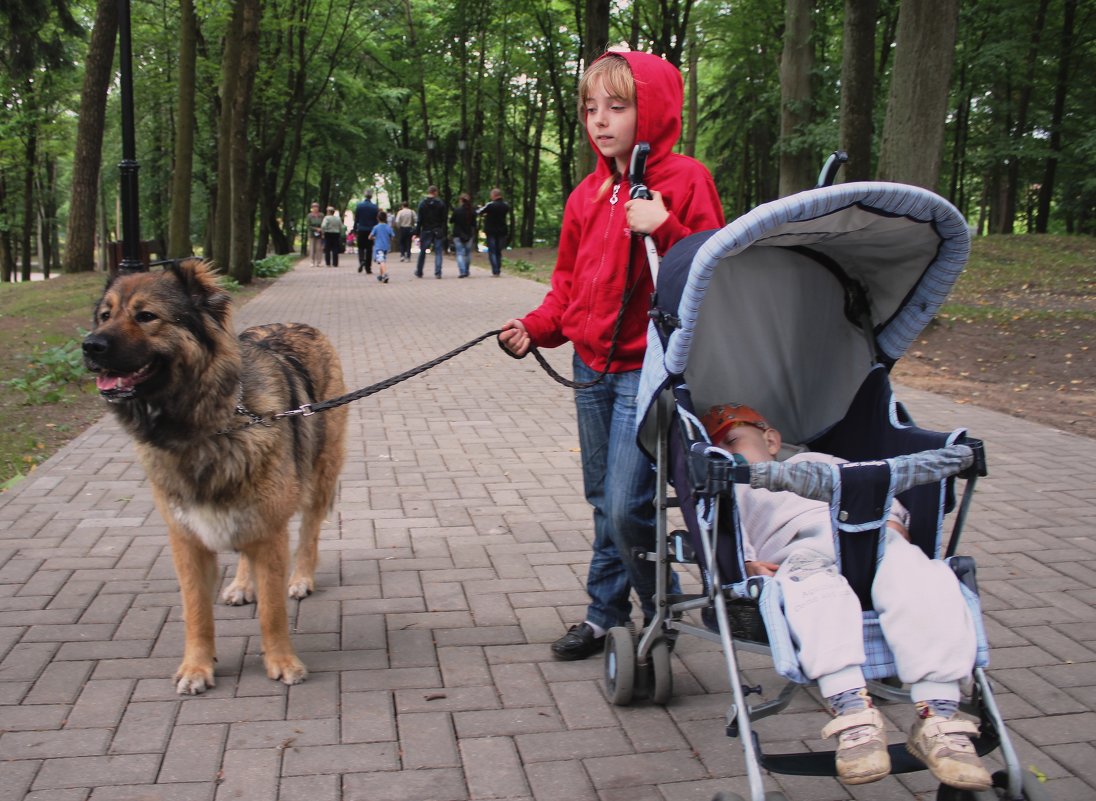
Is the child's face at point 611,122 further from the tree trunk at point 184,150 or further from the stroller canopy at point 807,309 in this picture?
the tree trunk at point 184,150

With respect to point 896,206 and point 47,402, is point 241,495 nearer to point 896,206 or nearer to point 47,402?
point 896,206

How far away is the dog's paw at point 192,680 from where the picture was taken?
12.3 feet

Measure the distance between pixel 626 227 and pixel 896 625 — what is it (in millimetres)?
1670

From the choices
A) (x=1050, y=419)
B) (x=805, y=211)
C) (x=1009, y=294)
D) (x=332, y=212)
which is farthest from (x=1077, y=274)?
(x=332, y=212)

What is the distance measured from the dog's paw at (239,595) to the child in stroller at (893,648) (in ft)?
9.14

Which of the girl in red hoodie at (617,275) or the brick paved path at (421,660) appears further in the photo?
the girl in red hoodie at (617,275)

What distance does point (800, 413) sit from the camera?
3.96 m

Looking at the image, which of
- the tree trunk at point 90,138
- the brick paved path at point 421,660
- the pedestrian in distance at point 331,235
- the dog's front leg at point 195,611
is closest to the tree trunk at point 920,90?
the brick paved path at point 421,660

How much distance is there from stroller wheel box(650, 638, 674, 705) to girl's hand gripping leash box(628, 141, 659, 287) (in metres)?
1.32

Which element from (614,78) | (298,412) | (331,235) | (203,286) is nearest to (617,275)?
(614,78)

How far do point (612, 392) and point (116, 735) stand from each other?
6.98 feet

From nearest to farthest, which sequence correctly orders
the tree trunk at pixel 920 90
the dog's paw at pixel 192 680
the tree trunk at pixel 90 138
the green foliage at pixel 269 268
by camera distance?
1. the dog's paw at pixel 192 680
2. the tree trunk at pixel 920 90
3. the tree trunk at pixel 90 138
4. the green foliage at pixel 269 268

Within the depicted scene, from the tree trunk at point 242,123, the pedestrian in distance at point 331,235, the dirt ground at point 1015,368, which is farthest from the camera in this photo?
the pedestrian in distance at point 331,235

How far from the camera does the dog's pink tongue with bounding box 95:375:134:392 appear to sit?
11.2 feet
